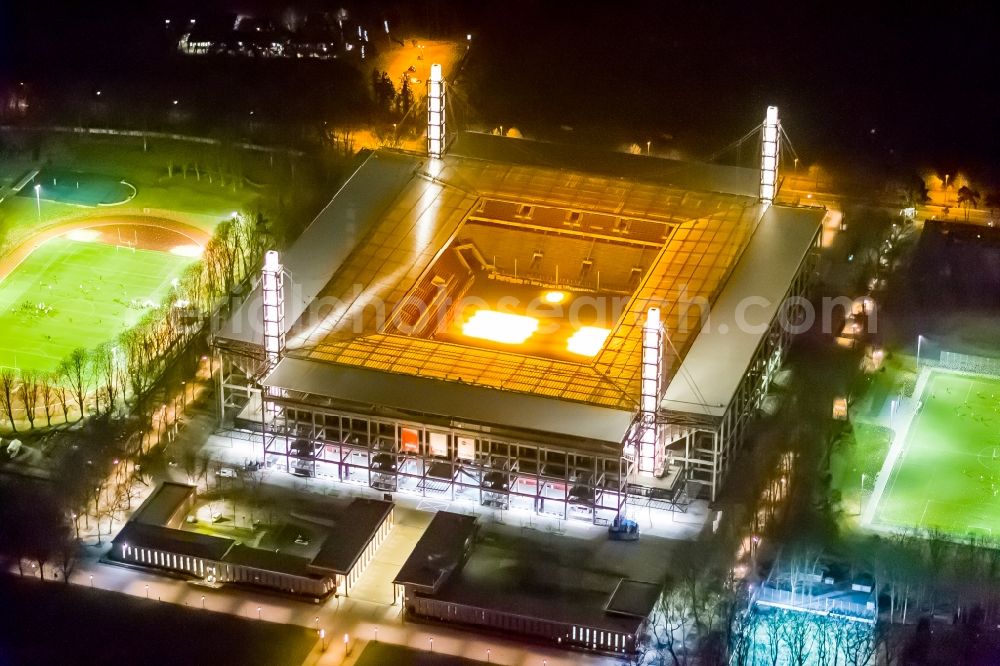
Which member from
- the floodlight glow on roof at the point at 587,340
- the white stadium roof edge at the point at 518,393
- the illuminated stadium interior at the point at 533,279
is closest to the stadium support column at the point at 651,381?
the white stadium roof edge at the point at 518,393

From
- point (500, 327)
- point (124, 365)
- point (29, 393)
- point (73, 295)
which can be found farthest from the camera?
point (73, 295)

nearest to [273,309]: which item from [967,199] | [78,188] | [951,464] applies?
[78,188]

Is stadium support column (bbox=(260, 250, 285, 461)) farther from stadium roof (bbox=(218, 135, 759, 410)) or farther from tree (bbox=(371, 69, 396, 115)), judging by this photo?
tree (bbox=(371, 69, 396, 115))

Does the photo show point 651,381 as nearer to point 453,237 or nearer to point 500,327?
point 500,327

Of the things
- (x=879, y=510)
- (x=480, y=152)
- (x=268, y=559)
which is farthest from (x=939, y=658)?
(x=480, y=152)

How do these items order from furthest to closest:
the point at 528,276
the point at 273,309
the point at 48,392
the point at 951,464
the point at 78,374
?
1. the point at 528,276
2. the point at 48,392
3. the point at 78,374
4. the point at 273,309
5. the point at 951,464

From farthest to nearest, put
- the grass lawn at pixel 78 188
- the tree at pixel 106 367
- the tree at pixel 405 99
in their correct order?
the tree at pixel 405 99
the grass lawn at pixel 78 188
the tree at pixel 106 367

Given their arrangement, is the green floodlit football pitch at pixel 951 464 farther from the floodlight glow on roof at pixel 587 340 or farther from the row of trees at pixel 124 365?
the row of trees at pixel 124 365

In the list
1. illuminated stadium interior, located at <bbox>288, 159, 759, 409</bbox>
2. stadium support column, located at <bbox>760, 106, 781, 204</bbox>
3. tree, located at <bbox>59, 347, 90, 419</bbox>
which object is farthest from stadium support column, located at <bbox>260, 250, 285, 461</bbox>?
stadium support column, located at <bbox>760, 106, 781, 204</bbox>
